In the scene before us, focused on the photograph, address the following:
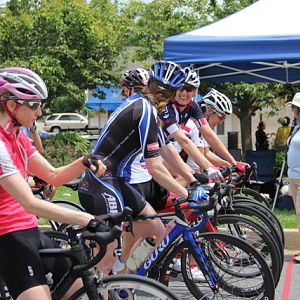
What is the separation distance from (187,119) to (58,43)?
12614 mm

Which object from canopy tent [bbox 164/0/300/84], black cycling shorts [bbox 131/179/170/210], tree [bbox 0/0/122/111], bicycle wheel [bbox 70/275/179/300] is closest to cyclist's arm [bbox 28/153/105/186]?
bicycle wheel [bbox 70/275/179/300]

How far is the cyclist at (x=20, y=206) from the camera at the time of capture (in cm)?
315

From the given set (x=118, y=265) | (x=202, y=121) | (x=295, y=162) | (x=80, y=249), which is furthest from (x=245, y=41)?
(x=80, y=249)

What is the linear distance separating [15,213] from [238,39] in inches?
244

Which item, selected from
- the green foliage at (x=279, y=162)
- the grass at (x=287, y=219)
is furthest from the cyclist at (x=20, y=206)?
the green foliage at (x=279, y=162)

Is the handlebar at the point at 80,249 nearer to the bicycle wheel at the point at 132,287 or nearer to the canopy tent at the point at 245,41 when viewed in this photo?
the bicycle wheel at the point at 132,287

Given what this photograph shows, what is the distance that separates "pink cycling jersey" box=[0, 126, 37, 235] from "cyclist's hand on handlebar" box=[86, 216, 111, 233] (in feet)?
1.15

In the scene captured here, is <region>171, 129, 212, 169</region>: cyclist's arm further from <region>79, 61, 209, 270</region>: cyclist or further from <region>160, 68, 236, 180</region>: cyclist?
<region>79, 61, 209, 270</region>: cyclist

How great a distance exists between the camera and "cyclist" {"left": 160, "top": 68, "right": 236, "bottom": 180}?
5.88 metres

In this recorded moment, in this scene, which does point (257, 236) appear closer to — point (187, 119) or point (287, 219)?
point (187, 119)

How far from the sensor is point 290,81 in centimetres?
1248

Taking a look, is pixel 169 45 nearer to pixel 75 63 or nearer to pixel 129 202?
pixel 129 202

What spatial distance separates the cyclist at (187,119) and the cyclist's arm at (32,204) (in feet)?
8.53

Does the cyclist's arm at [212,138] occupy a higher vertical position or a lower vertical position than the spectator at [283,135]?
higher
